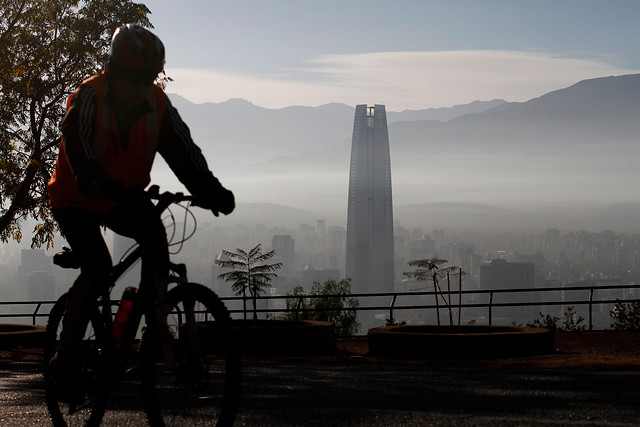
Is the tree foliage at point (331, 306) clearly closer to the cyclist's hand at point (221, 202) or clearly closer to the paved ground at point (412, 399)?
the paved ground at point (412, 399)

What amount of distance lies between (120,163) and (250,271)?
23351 mm

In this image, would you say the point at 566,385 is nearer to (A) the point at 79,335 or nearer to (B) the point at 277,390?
(B) the point at 277,390

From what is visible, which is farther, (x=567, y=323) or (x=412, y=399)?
(x=567, y=323)

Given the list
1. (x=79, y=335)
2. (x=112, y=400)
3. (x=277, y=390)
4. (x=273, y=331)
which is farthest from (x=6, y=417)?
(x=273, y=331)

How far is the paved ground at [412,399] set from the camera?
5.43 m

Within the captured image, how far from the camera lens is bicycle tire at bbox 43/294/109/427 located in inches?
173

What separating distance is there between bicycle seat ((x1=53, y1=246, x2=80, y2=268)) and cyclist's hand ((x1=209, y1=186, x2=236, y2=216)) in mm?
849

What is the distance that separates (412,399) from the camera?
6613 millimetres

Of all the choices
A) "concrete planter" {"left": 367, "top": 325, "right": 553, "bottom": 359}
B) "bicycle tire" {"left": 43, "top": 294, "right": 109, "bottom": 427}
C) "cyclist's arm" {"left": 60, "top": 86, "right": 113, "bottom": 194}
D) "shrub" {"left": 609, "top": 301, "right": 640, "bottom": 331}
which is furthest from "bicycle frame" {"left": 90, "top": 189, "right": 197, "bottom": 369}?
"shrub" {"left": 609, "top": 301, "right": 640, "bottom": 331}

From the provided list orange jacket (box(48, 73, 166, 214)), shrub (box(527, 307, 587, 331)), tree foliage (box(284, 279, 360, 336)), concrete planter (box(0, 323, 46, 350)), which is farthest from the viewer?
tree foliage (box(284, 279, 360, 336))

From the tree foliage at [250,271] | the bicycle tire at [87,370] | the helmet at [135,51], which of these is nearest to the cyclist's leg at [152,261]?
the bicycle tire at [87,370]

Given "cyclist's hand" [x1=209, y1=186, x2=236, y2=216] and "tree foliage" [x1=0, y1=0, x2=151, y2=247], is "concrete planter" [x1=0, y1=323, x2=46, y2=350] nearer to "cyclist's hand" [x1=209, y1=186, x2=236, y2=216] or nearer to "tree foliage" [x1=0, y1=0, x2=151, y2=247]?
"tree foliage" [x1=0, y1=0, x2=151, y2=247]

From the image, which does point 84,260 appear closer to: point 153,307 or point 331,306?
point 153,307

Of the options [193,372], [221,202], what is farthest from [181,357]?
[221,202]
